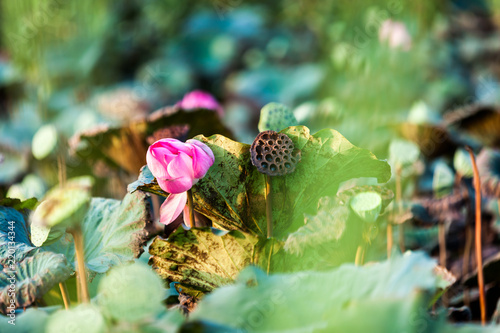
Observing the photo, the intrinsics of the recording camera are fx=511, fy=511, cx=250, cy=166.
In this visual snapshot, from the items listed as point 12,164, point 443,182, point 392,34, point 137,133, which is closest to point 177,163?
point 137,133

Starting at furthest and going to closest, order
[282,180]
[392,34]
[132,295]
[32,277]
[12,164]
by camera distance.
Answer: [392,34]
[12,164]
[282,180]
[32,277]
[132,295]

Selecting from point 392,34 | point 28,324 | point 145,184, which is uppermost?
point 392,34

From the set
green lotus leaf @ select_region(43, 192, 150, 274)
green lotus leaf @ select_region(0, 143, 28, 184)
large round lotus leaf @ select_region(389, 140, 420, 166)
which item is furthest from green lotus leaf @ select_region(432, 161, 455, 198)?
green lotus leaf @ select_region(0, 143, 28, 184)

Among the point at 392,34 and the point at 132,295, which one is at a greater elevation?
the point at 392,34

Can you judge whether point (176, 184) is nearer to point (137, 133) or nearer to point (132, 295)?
point (132, 295)

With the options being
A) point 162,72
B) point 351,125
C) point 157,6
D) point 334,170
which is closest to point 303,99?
point 162,72

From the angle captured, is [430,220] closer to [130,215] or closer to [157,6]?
[130,215]
